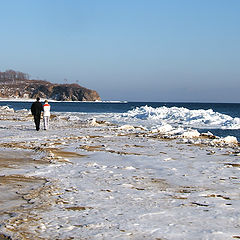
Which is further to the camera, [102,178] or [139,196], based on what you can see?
[102,178]

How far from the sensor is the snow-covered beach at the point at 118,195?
4617mm

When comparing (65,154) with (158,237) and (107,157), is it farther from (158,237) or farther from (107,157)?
(158,237)

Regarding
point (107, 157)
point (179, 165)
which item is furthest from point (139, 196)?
point (107, 157)

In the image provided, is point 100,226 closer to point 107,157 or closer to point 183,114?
point 107,157

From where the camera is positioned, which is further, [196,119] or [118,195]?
[196,119]

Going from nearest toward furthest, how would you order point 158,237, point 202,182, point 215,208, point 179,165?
1. point 158,237
2. point 215,208
3. point 202,182
4. point 179,165

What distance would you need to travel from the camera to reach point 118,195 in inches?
249

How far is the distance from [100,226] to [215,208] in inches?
74.3

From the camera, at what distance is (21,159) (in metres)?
10.0

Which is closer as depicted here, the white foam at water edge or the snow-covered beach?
the snow-covered beach

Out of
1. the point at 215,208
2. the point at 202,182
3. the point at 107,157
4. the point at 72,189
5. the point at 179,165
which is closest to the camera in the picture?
the point at 215,208

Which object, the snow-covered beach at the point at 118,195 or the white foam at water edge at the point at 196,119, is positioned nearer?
the snow-covered beach at the point at 118,195

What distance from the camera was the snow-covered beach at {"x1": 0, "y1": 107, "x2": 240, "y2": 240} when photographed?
4.62 meters

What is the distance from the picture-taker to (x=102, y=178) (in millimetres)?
7770
